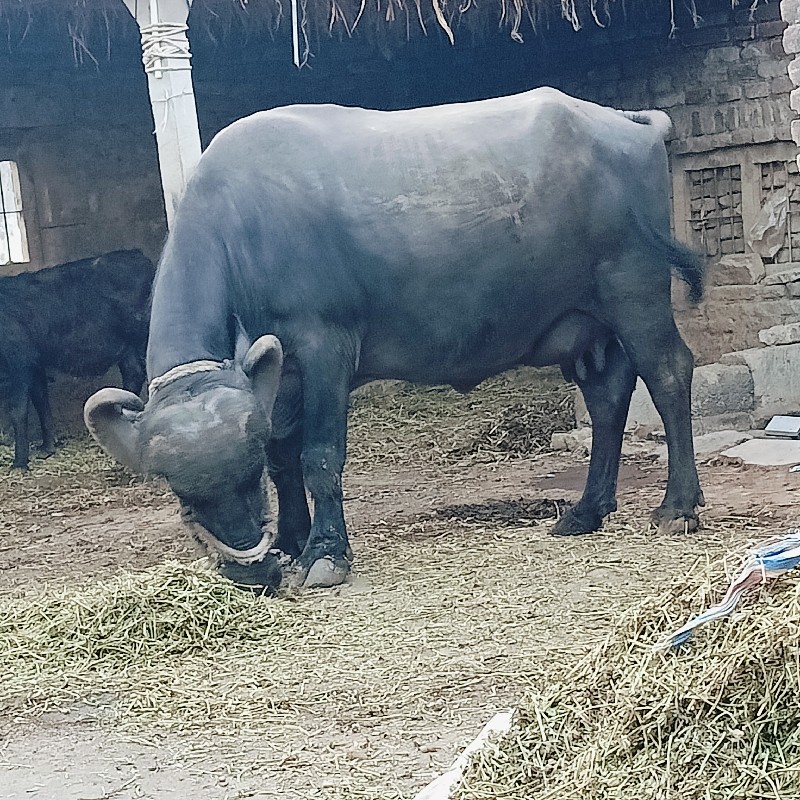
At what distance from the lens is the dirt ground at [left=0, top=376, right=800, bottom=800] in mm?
4332

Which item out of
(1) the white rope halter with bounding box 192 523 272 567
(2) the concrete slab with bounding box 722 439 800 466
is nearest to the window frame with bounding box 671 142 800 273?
(2) the concrete slab with bounding box 722 439 800 466

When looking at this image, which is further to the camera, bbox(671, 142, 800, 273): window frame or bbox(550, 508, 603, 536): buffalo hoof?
bbox(671, 142, 800, 273): window frame

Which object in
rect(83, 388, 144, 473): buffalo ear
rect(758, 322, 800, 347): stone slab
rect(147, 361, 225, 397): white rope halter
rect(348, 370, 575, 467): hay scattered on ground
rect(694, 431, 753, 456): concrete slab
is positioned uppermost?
rect(147, 361, 225, 397): white rope halter

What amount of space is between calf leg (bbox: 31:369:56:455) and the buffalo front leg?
571 centimetres

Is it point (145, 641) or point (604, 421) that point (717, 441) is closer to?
point (604, 421)

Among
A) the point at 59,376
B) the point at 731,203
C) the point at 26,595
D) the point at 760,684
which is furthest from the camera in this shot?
the point at 59,376

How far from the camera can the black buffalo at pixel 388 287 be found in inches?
235

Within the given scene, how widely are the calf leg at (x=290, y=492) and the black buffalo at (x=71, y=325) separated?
506 centimetres

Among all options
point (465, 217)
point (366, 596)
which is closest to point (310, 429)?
point (366, 596)

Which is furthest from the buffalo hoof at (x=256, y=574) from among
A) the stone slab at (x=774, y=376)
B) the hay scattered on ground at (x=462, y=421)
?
the stone slab at (x=774, y=376)

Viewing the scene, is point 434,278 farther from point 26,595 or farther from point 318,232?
point 26,595

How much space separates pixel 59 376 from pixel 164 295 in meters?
6.36

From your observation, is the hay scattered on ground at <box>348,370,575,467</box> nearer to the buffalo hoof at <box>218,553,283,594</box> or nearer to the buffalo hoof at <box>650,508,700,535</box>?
the buffalo hoof at <box>650,508,700,535</box>

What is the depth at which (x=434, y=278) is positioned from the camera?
6.79 m
